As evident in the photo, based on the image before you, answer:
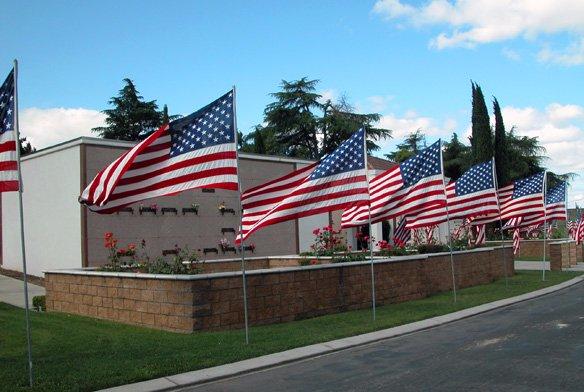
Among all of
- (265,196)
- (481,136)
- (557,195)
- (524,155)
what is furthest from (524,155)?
(265,196)

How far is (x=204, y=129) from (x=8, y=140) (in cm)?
327

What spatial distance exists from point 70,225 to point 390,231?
2165 centimetres

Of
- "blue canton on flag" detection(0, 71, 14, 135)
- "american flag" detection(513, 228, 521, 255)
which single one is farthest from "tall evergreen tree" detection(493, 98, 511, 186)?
"blue canton on flag" detection(0, 71, 14, 135)

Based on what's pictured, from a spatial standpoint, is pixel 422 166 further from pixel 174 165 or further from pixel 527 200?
pixel 527 200

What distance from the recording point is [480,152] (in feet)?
147

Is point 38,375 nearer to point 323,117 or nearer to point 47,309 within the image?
point 47,309

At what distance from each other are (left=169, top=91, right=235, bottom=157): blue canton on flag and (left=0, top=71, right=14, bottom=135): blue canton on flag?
8.99 ft

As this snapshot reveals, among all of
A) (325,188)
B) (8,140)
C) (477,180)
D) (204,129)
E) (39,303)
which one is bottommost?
(39,303)

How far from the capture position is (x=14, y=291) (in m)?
19.0

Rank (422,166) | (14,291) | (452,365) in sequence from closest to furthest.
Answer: (452,365), (422,166), (14,291)

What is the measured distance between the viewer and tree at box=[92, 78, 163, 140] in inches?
1937

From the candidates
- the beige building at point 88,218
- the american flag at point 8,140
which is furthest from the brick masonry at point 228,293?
the beige building at point 88,218

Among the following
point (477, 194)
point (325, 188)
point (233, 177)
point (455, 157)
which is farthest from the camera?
point (455, 157)

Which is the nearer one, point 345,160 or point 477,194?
point 345,160
